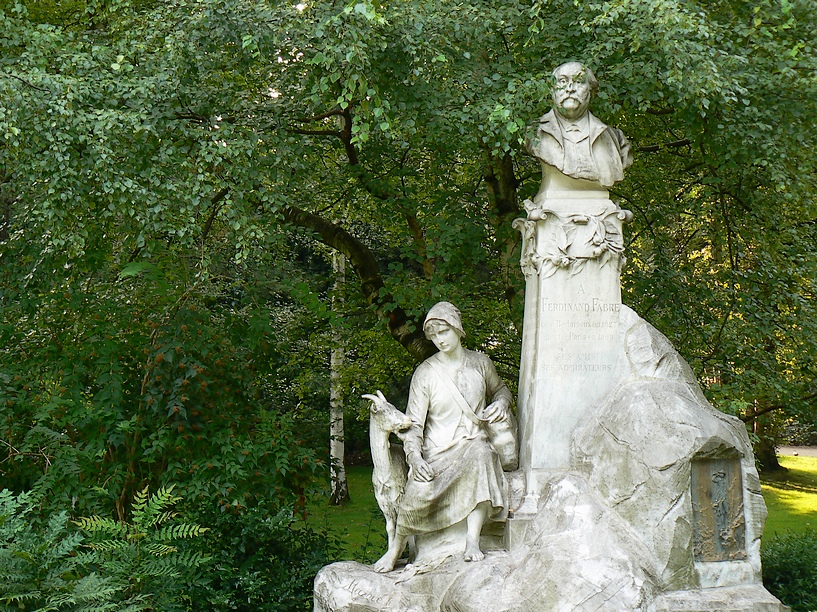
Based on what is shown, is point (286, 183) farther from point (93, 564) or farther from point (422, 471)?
point (93, 564)

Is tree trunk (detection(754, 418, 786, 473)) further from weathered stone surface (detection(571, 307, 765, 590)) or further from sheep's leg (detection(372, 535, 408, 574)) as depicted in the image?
sheep's leg (detection(372, 535, 408, 574))

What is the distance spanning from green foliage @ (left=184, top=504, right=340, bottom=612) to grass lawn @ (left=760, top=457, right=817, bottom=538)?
600cm

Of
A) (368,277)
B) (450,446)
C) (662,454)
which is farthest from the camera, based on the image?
(368,277)

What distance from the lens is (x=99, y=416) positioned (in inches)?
286

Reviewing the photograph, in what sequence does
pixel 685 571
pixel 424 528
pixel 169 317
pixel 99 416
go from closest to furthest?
pixel 685 571
pixel 424 528
pixel 99 416
pixel 169 317

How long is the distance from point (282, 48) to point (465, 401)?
2.82 metres

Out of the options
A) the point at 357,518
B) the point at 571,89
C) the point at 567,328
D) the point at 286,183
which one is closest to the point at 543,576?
the point at 567,328

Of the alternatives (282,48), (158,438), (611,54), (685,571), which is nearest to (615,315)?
(685,571)

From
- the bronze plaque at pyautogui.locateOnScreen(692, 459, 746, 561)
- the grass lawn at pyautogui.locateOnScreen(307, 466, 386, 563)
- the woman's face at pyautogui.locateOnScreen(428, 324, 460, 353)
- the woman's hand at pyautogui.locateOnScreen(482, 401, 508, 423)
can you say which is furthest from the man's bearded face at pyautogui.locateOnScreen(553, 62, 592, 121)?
the grass lawn at pyautogui.locateOnScreen(307, 466, 386, 563)

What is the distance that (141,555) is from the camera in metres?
6.26

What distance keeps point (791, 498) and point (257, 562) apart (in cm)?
1011

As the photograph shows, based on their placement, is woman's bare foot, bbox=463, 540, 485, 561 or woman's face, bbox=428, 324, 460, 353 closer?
woman's bare foot, bbox=463, 540, 485, 561

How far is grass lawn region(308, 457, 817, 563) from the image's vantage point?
37.3 feet

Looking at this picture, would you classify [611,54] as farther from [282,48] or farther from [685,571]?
[685,571]
